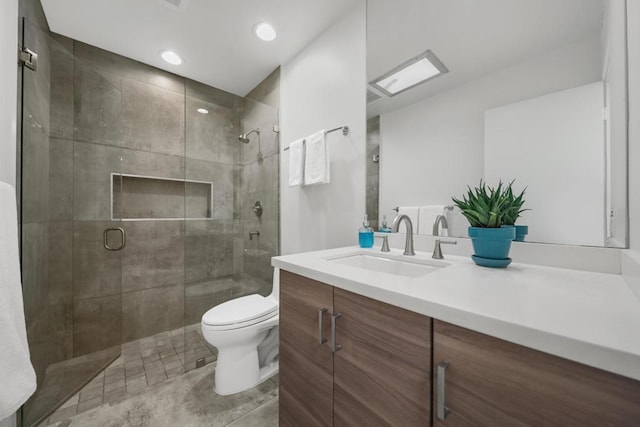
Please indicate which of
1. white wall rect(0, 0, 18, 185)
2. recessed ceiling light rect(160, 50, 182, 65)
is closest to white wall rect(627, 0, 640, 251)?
white wall rect(0, 0, 18, 185)

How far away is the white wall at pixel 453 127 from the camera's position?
0.83 m

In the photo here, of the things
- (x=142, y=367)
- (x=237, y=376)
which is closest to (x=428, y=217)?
(x=237, y=376)

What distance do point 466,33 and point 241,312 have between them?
72.1 inches

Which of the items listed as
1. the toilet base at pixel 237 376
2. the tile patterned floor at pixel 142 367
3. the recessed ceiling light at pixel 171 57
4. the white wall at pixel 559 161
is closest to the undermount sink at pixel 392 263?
the white wall at pixel 559 161

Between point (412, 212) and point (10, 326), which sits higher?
point (412, 212)

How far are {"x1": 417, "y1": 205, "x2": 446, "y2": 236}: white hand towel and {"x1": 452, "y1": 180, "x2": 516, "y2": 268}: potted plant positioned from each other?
26 centimetres

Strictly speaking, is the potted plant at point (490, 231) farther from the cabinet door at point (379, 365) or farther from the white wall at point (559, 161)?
the cabinet door at point (379, 365)

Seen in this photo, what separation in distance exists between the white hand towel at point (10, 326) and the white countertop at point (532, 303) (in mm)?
862

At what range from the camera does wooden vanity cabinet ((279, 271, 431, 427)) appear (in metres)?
0.56

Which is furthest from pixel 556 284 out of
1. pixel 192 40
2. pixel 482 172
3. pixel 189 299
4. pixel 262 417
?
pixel 192 40

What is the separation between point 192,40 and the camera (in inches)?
70.4

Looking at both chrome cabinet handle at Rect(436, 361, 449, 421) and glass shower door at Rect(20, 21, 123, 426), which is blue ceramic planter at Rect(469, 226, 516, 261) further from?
glass shower door at Rect(20, 21, 123, 426)

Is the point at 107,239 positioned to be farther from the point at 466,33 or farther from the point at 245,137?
the point at 466,33

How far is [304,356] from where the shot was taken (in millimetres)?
878
